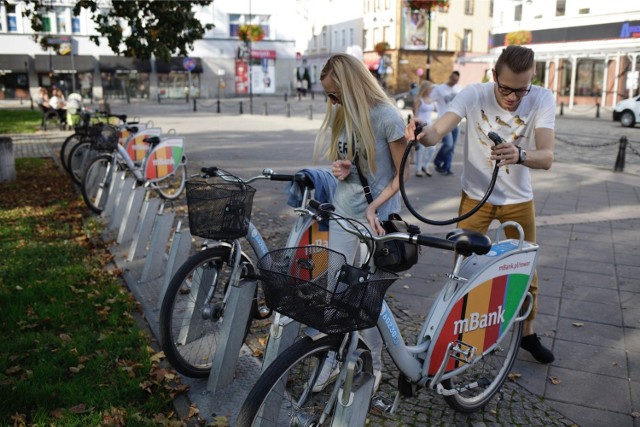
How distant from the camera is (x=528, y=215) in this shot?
3945mm

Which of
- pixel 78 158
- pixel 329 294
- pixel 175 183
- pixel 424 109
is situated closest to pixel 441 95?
pixel 424 109

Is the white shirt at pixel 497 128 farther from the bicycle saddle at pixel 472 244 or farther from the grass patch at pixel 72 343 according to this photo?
the grass patch at pixel 72 343

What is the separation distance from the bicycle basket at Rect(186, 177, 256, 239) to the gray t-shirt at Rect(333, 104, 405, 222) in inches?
22.6

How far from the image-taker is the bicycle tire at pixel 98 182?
8.66 m

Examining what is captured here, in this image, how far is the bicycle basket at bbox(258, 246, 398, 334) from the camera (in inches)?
93.8

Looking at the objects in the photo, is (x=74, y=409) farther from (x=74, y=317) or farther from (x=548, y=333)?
(x=548, y=333)

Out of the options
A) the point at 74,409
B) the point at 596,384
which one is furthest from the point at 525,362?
the point at 74,409

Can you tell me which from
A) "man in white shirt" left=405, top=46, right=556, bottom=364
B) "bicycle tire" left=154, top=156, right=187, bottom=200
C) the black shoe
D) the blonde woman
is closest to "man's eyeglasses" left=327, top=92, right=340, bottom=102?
the blonde woman

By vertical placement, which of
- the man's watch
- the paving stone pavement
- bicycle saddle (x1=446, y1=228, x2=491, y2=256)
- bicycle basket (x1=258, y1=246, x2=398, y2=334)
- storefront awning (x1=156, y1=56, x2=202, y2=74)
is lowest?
the paving stone pavement

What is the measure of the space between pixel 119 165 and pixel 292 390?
662 cm

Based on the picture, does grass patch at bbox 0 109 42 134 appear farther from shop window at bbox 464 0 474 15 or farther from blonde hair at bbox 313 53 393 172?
shop window at bbox 464 0 474 15

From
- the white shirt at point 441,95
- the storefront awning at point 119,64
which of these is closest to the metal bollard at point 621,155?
the white shirt at point 441,95

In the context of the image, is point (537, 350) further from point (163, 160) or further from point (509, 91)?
point (163, 160)

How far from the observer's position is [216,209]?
376 centimetres
